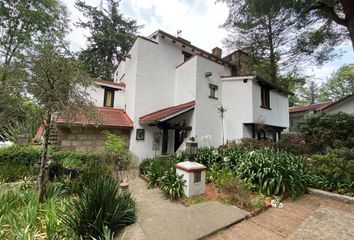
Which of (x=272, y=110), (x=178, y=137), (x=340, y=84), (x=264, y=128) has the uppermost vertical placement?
(x=340, y=84)

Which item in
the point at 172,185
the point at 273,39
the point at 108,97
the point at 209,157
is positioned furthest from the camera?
the point at 273,39

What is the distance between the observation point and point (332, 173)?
536 cm

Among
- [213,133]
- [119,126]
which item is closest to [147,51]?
[119,126]

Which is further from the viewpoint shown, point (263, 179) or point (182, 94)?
point (182, 94)

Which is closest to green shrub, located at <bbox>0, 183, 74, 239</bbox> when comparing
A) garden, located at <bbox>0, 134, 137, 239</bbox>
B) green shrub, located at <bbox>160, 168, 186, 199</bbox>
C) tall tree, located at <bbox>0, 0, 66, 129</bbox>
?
garden, located at <bbox>0, 134, 137, 239</bbox>

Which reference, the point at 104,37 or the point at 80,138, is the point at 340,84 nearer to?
the point at 104,37

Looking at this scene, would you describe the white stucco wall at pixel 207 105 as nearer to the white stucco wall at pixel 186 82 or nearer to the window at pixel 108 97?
the white stucco wall at pixel 186 82

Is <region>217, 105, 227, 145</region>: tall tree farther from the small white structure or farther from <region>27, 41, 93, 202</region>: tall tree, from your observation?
<region>27, 41, 93, 202</region>: tall tree

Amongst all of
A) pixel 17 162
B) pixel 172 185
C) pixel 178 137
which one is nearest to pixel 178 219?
pixel 172 185

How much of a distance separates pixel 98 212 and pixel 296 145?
997cm

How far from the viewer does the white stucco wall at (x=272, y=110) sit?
11.3 meters

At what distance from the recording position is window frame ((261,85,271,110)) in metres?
12.3

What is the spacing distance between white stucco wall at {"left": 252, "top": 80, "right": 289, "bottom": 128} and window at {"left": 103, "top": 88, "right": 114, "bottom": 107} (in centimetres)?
986

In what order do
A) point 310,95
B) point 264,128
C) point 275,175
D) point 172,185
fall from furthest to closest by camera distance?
point 310,95
point 264,128
point 172,185
point 275,175
